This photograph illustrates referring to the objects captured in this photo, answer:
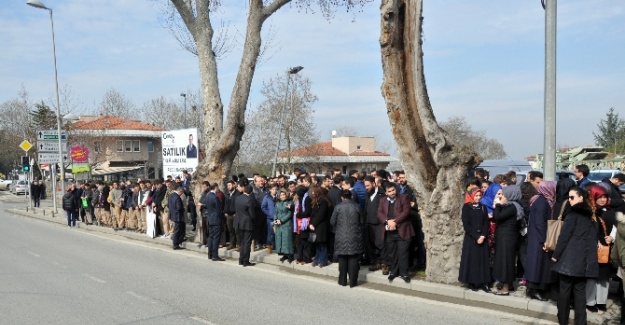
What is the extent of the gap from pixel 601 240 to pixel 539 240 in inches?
37.6

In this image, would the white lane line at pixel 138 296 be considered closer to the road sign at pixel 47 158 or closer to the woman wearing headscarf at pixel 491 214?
the woman wearing headscarf at pixel 491 214

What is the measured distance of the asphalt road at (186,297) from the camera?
295 inches

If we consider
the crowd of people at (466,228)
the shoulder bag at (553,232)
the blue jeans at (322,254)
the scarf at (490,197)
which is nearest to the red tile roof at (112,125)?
the crowd of people at (466,228)

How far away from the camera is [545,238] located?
784cm

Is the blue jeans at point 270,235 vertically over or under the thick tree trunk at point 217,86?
under

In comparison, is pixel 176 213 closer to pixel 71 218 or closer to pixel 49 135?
pixel 71 218

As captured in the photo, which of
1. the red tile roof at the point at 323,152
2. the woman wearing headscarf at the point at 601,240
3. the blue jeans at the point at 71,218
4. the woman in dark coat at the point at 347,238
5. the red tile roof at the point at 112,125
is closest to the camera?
the woman wearing headscarf at the point at 601,240

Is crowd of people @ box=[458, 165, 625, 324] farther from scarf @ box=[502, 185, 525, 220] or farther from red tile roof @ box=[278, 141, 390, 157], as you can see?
red tile roof @ box=[278, 141, 390, 157]

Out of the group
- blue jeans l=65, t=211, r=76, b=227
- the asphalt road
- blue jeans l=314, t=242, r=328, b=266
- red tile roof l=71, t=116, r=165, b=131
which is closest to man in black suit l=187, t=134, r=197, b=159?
the asphalt road

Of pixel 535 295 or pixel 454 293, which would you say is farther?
pixel 454 293

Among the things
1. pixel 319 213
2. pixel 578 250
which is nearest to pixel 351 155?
Answer: pixel 319 213

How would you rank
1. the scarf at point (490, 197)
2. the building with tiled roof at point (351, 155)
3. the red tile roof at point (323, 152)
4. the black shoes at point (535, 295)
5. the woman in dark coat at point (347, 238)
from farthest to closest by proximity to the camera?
the building with tiled roof at point (351, 155) → the red tile roof at point (323, 152) → the woman in dark coat at point (347, 238) → the scarf at point (490, 197) → the black shoes at point (535, 295)

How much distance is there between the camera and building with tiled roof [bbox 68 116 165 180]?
1944 inches

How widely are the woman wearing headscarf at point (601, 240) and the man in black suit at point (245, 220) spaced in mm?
7107
